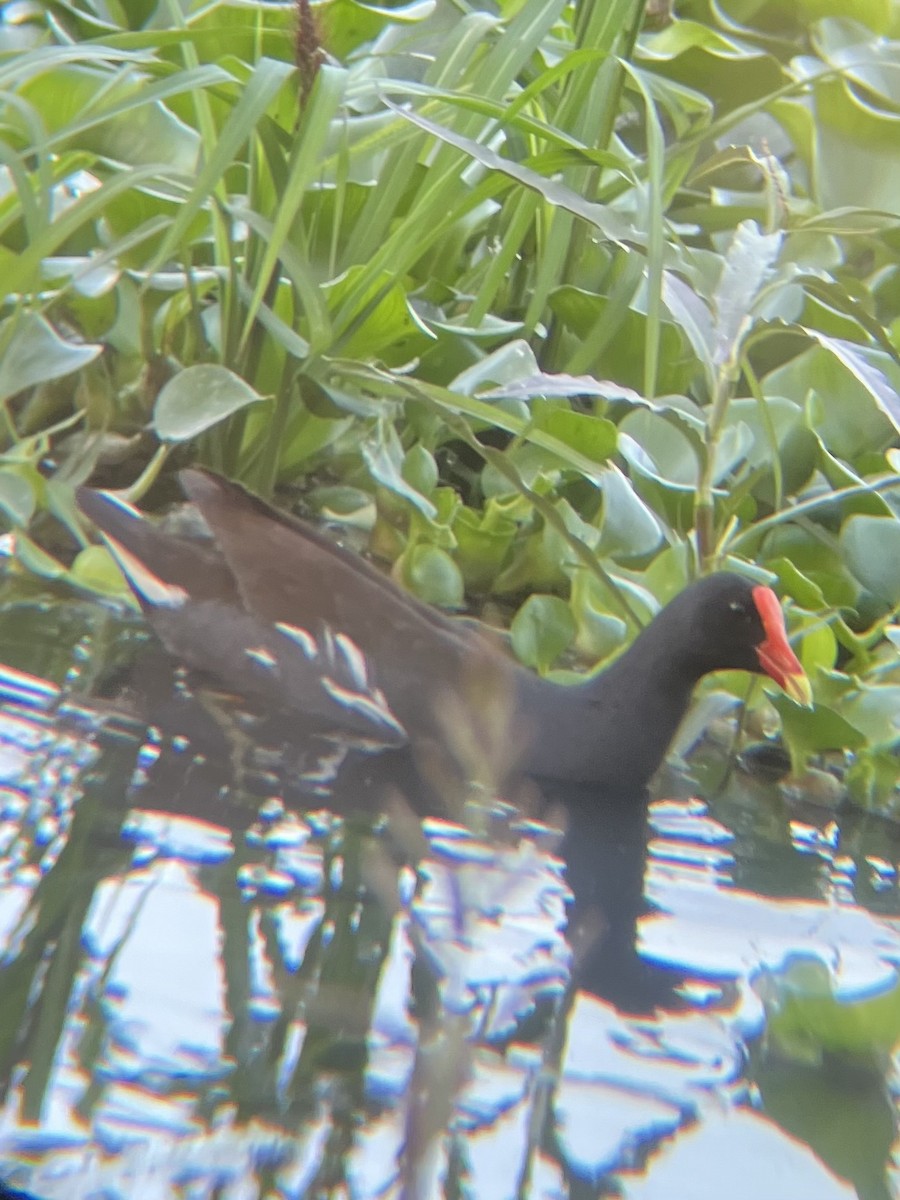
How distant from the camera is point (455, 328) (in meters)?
1.82

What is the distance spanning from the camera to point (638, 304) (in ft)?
6.47

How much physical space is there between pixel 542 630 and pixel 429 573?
0.55 feet

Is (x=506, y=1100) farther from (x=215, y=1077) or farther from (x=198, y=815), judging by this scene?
→ (x=198, y=815)

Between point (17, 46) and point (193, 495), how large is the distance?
0.93m

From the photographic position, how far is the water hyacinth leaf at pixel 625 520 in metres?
1.60

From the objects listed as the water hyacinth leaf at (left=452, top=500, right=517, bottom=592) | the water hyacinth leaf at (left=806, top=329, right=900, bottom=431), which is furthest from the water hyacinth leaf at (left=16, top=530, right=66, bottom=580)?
the water hyacinth leaf at (left=806, top=329, right=900, bottom=431)

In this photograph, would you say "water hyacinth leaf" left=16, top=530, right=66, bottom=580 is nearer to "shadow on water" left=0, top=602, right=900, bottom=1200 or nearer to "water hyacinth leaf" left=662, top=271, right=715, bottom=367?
"shadow on water" left=0, top=602, right=900, bottom=1200

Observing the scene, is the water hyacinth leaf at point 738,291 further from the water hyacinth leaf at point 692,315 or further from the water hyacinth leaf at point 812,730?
the water hyacinth leaf at point 812,730

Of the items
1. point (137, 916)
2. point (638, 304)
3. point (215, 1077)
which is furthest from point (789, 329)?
point (215, 1077)

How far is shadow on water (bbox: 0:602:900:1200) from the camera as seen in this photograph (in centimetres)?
79

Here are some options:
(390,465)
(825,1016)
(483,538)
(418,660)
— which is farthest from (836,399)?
(825,1016)

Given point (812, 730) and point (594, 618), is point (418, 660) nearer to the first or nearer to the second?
point (594, 618)

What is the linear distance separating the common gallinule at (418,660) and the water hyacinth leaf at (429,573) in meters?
0.18

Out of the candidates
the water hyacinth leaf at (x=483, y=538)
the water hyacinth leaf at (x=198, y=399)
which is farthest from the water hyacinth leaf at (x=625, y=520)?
the water hyacinth leaf at (x=198, y=399)
